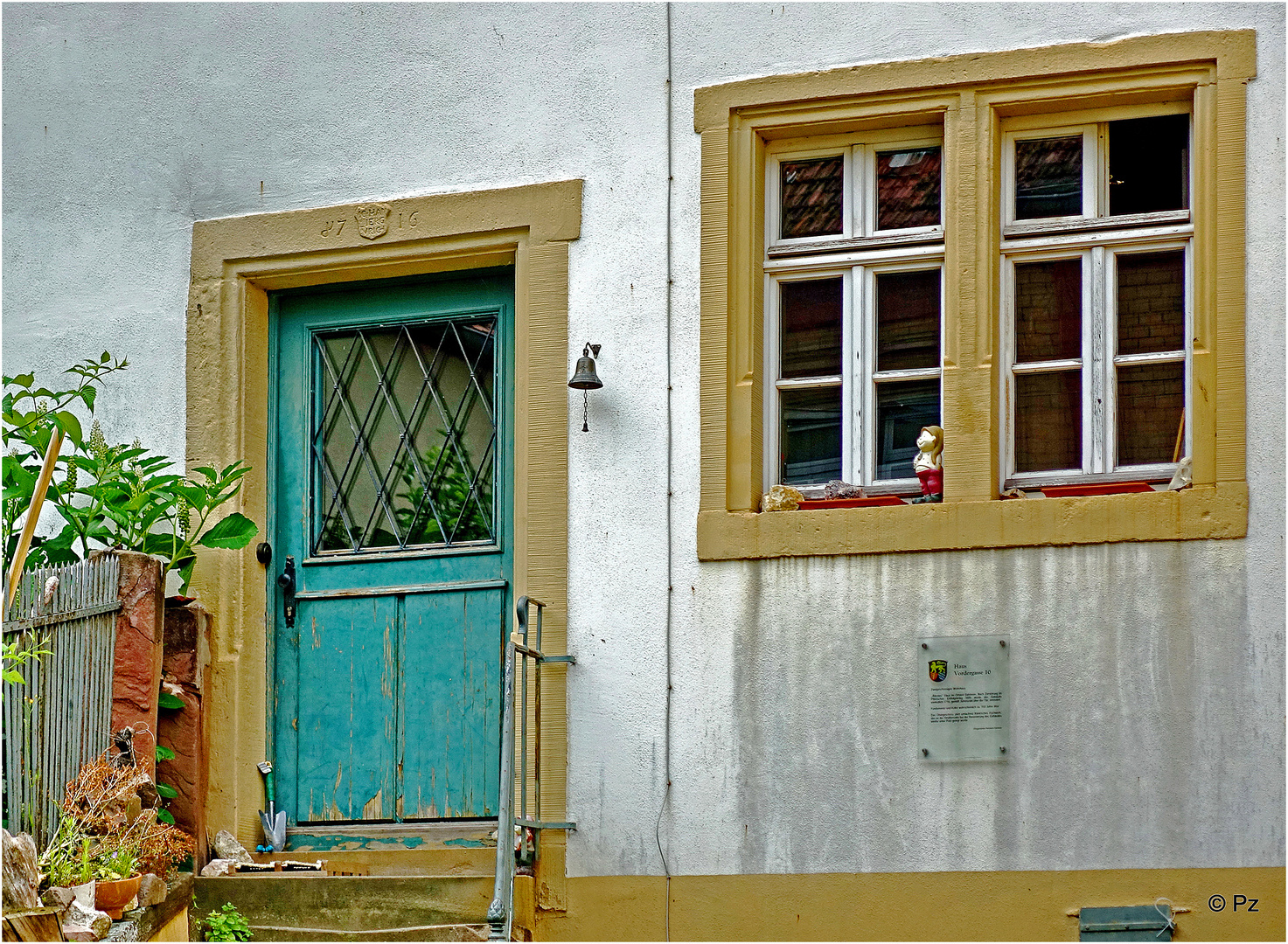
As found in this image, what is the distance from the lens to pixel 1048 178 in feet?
24.4

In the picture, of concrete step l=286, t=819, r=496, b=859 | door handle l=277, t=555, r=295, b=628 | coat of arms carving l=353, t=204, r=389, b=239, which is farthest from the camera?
door handle l=277, t=555, r=295, b=628

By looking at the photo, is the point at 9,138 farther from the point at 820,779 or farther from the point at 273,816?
the point at 820,779

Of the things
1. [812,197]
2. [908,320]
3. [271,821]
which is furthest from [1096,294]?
[271,821]

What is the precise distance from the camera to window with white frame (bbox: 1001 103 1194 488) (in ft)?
23.7

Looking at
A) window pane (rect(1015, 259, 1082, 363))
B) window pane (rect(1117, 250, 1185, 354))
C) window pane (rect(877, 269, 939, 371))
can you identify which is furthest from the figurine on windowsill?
window pane (rect(1117, 250, 1185, 354))

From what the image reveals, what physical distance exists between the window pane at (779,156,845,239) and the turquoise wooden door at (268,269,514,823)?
1.31m

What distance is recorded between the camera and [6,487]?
7.61 metres

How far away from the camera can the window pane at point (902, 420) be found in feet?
24.5

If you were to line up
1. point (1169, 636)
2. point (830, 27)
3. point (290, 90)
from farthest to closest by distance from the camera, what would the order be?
1. point (290, 90)
2. point (830, 27)
3. point (1169, 636)

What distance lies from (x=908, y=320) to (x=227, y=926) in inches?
146

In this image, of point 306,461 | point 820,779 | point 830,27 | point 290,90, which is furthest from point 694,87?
point 820,779

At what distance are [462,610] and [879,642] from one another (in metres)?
1.90

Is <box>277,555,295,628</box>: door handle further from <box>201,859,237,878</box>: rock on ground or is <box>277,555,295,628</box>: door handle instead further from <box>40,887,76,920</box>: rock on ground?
<box>40,887,76,920</box>: rock on ground

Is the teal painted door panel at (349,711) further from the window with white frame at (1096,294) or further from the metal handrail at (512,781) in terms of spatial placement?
the window with white frame at (1096,294)
